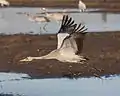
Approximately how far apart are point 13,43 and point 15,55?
0.47 ft

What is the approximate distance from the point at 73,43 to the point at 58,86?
0.77ft

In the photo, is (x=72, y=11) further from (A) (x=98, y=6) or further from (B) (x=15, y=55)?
(B) (x=15, y=55)

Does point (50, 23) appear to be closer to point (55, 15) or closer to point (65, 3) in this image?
point (55, 15)

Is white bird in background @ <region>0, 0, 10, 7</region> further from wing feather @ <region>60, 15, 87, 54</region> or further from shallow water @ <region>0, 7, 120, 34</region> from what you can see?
wing feather @ <region>60, 15, 87, 54</region>

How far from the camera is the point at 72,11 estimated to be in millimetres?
3225

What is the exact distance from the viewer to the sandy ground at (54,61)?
239 centimetres

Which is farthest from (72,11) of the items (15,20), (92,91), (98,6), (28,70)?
(92,91)

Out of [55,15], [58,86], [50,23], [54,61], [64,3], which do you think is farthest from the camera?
[64,3]

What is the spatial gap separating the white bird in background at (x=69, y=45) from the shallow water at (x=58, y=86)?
0.56 ft

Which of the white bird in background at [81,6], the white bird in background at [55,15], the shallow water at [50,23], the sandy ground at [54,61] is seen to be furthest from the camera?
the white bird in background at [81,6]

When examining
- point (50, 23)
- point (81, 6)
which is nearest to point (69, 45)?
point (50, 23)

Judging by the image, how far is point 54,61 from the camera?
2477mm

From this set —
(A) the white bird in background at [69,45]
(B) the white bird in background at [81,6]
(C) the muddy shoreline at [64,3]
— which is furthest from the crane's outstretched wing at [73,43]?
(C) the muddy shoreline at [64,3]

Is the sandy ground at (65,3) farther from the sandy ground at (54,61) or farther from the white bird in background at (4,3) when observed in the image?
the sandy ground at (54,61)
